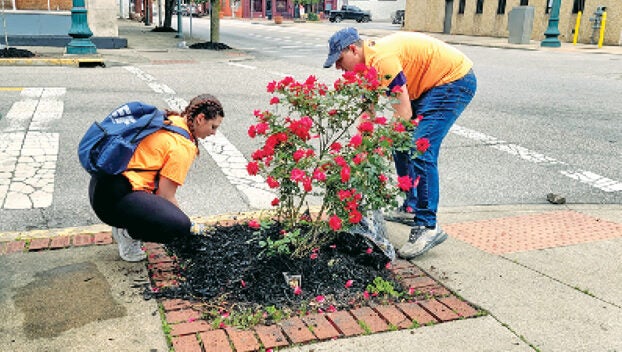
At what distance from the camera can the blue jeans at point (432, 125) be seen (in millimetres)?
3984

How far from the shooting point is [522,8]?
26688 mm

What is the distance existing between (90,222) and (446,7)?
123 feet

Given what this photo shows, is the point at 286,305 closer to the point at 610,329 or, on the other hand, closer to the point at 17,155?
the point at 610,329

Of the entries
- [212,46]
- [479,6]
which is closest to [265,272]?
[212,46]

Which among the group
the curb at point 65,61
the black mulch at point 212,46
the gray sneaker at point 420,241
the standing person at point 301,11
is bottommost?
the gray sneaker at point 420,241

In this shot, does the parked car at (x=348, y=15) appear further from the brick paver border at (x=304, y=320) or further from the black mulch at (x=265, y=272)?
the brick paver border at (x=304, y=320)

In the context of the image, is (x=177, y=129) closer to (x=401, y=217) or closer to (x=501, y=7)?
(x=401, y=217)

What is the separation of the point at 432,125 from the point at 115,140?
206cm

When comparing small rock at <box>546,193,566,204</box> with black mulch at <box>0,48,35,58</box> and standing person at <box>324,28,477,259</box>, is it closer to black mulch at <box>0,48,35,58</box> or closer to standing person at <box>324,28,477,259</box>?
standing person at <box>324,28,477,259</box>

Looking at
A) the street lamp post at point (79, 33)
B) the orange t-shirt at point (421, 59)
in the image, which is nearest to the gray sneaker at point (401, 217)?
the orange t-shirt at point (421, 59)

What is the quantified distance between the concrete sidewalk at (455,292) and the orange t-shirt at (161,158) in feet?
1.98

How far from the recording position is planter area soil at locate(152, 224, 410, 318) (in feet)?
10.6

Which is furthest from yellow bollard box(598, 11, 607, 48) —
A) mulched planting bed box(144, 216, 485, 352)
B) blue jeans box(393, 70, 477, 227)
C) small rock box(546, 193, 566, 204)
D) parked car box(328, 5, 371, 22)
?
parked car box(328, 5, 371, 22)

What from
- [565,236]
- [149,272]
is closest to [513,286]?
[565,236]
